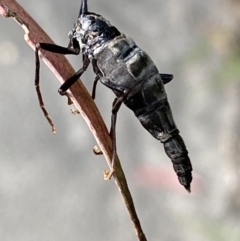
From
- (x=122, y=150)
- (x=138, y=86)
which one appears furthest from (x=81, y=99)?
(x=122, y=150)

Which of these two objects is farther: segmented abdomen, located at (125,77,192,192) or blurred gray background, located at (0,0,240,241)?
blurred gray background, located at (0,0,240,241)

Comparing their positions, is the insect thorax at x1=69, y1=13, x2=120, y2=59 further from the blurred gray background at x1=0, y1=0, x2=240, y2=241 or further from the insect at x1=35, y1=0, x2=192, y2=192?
the blurred gray background at x1=0, y1=0, x2=240, y2=241

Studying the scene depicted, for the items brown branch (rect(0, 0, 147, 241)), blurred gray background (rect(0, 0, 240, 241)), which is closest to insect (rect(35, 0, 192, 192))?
brown branch (rect(0, 0, 147, 241))

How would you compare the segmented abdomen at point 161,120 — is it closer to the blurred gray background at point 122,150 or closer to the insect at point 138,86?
the insect at point 138,86

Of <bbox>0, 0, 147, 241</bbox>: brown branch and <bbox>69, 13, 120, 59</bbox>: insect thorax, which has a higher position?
<bbox>69, 13, 120, 59</bbox>: insect thorax

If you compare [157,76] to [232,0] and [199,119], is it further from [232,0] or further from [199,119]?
[232,0]

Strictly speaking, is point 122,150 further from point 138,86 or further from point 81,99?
point 81,99
